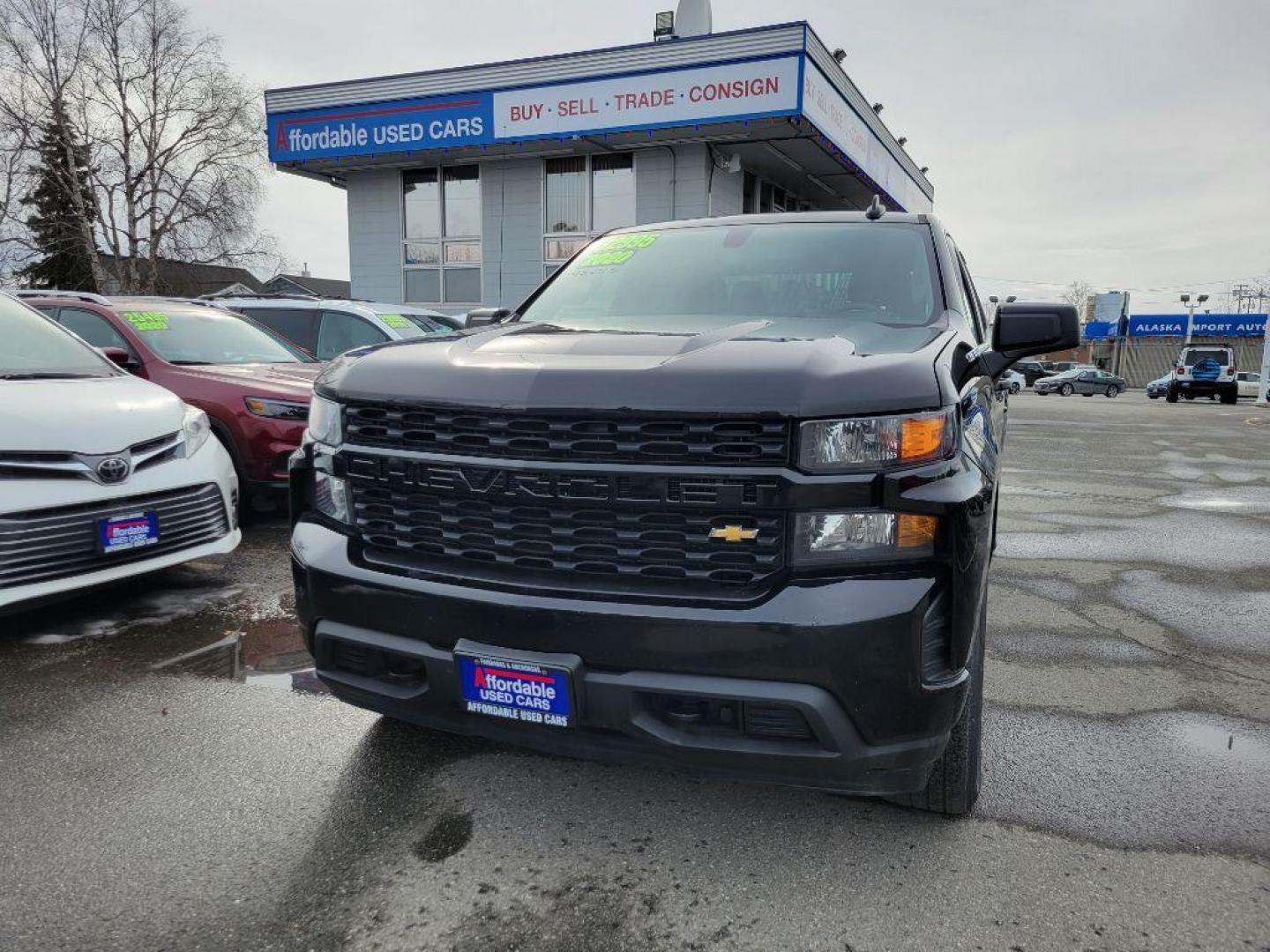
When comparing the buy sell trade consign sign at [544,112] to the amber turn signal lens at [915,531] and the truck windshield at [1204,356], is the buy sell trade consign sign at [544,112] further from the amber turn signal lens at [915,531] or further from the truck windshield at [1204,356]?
the truck windshield at [1204,356]

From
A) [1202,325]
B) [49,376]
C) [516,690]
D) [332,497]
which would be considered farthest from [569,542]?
[1202,325]

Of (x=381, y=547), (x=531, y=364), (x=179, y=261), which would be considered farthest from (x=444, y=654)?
(x=179, y=261)

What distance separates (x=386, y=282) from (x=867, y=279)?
15950 mm

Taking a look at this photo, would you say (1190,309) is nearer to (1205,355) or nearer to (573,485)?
(1205,355)

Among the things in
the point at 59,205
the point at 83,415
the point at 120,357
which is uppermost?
the point at 59,205

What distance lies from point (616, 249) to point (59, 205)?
134 feet

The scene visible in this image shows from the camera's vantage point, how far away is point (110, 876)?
82.7 inches

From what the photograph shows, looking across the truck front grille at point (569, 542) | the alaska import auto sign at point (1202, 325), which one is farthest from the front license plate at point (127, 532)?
the alaska import auto sign at point (1202, 325)

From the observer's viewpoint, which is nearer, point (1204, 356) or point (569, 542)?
point (569, 542)

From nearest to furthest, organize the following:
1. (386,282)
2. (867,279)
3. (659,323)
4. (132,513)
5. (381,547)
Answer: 1. (381,547)
2. (659,323)
3. (867,279)
4. (132,513)
5. (386,282)

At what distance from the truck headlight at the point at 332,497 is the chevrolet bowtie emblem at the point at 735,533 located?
1.07 m

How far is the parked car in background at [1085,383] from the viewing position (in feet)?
141

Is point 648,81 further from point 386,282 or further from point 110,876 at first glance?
point 110,876

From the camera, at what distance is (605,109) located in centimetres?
1409
